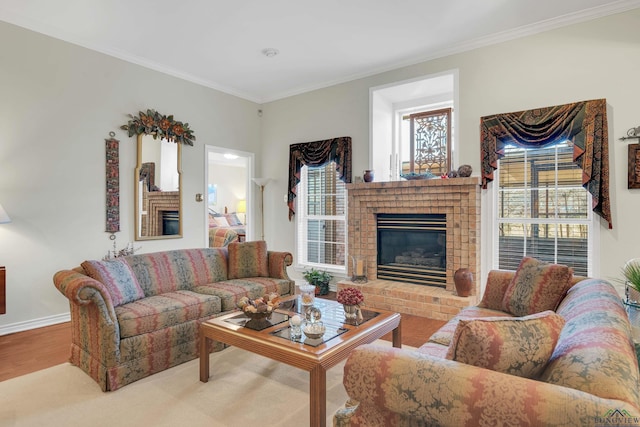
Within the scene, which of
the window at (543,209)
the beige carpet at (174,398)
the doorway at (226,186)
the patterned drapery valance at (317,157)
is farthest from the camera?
the doorway at (226,186)

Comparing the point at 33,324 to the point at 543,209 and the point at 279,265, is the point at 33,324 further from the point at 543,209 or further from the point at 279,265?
the point at 543,209

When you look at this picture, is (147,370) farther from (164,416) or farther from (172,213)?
(172,213)

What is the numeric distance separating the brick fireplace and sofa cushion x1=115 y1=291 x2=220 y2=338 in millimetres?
2115

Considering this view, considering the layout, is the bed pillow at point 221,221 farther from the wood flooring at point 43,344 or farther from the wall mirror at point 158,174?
the wood flooring at point 43,344

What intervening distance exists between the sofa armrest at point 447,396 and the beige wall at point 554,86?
133 inches

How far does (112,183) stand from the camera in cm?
445

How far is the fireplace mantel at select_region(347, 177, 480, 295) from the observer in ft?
13.9

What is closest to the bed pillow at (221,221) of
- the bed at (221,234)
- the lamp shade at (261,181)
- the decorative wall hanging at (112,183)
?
the bed at (221,234)

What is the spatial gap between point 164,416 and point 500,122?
13.6 feet

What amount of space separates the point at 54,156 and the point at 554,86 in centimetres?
542

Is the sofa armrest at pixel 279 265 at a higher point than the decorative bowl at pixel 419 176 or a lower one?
lower

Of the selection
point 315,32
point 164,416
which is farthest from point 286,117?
point 164,416

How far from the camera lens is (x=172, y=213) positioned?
512 cm

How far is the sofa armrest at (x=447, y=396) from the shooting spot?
1.01 m
